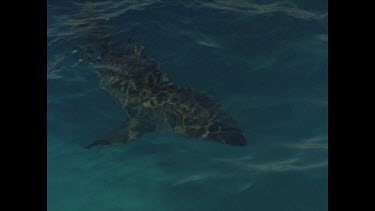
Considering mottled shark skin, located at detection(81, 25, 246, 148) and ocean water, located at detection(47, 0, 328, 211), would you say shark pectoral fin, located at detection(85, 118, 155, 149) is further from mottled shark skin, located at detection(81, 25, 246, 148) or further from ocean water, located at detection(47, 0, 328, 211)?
ocean water, located at detection(47, 0, 328, 211)

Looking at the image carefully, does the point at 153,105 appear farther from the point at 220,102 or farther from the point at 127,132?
the point at 220,102

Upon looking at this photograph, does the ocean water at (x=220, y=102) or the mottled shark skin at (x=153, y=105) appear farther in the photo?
the mottled shark skin at (x=153, y=105)

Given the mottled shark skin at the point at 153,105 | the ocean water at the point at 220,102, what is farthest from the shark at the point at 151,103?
the ocean water at the point at 220,102

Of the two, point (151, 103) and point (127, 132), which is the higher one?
point (151, 103)

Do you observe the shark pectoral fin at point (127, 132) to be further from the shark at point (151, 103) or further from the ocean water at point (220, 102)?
the ocean water at point (220, 102)

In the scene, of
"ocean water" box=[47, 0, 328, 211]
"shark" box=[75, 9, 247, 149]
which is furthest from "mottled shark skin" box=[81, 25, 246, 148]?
"ocean water" box=[47, 0, 328, 211]

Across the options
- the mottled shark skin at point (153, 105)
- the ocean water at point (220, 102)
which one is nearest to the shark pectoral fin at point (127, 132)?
the mottled shark skin at point (153, 105)

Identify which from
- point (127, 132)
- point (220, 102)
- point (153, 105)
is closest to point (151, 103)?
point (153, 105)
